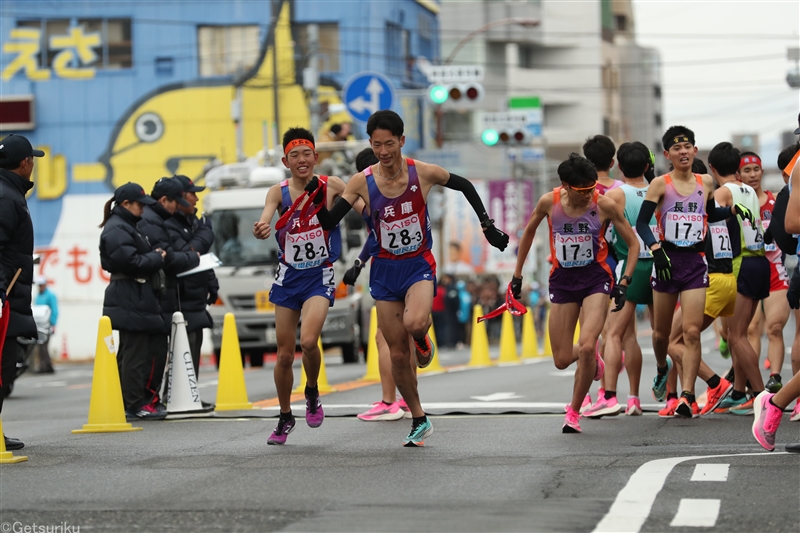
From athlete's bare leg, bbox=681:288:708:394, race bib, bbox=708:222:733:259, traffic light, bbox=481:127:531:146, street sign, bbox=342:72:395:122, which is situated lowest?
athlete's bare leg, bbox=681:288:708:394

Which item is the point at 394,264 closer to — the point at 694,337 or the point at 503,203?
the point at 694,337

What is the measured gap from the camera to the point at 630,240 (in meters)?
10.1

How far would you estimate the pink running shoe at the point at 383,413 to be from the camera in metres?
11.4

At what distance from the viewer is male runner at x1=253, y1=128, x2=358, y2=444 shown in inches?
380

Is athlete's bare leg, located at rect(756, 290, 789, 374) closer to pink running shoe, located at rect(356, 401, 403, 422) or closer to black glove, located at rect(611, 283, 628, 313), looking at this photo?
black glove, located at rect(611, 283, 628, 313)

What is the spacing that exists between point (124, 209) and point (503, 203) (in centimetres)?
4057

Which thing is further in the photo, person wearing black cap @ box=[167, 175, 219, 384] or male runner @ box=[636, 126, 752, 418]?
person wearing black cap @ box=[167, 175, 219, 384]

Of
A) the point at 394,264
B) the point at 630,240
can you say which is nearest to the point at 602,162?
the point at 630,240

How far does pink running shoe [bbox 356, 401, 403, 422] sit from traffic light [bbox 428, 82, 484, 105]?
1698 centimetres

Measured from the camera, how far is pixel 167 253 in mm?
12336

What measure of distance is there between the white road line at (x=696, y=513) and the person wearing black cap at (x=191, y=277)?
275 inches

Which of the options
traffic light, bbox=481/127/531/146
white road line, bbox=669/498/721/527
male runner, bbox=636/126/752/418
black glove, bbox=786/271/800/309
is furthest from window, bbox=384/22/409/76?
white road line, bbox=669/498/721/527

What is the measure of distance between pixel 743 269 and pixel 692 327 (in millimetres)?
1216

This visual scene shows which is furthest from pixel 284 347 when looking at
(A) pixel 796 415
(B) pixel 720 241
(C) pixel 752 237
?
(C) pixel 752 237
